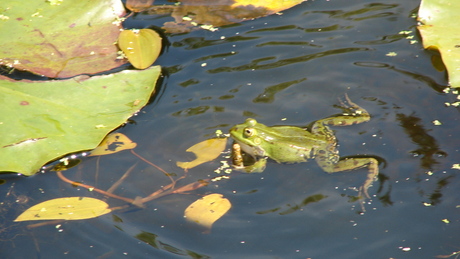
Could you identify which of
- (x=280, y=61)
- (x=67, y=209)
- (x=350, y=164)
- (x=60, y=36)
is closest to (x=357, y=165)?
(x=350, y=164)

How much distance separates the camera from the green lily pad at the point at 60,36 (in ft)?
13.8

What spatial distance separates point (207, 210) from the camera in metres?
3.08

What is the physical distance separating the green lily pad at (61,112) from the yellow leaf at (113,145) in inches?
6.1

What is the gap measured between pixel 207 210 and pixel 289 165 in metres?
0.81

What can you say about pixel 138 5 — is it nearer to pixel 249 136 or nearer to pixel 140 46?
pixel 140 46

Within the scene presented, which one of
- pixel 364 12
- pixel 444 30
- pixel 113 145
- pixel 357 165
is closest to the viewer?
pixel 357 165

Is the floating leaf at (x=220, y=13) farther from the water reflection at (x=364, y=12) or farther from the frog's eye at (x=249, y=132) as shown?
the frog's eye at (x=249, y=132)

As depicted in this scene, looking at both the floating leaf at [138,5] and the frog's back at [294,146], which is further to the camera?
the floating leaf at [138,5]

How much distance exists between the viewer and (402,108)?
3793mm

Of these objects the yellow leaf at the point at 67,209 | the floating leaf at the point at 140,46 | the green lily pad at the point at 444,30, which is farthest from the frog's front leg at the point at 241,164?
the green lily pad at the point at 444,30

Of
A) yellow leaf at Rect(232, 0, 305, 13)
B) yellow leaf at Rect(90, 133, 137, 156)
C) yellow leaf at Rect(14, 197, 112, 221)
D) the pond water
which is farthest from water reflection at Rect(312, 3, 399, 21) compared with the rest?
yellow leaf at Rect(14, 197, 112, 221)

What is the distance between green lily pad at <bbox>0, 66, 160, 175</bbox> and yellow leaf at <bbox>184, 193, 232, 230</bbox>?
37.9 inches

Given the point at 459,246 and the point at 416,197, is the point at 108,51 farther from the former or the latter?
the point at 459,246

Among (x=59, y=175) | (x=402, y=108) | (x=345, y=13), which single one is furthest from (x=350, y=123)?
(x=59, y=175)
